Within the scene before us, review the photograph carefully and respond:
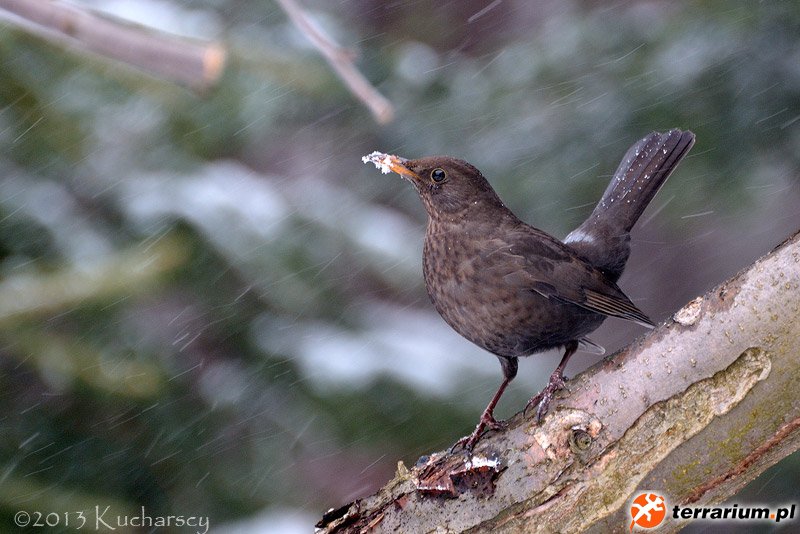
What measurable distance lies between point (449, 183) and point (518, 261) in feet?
1.25

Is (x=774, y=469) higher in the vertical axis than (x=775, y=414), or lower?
higher

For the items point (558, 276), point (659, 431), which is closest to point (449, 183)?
point (558, 276)

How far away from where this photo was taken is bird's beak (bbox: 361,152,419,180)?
2.73 metres

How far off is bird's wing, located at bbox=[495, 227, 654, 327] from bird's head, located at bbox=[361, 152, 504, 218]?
0.19m

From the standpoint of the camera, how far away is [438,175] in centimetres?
297

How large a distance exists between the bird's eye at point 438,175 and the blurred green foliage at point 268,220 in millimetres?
1070

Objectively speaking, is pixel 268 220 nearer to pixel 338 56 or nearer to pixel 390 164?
pixel 390 164

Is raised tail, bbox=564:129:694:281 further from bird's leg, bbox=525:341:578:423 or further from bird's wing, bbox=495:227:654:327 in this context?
bird's leg, bbox=525:341:578:423

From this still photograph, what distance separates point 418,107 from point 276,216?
1.02 m

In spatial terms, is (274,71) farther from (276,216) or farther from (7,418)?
(7,418)

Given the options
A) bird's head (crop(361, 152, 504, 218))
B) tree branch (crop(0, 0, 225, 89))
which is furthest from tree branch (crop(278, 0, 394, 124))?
bird's head (crop(361, 152, 504, 218))

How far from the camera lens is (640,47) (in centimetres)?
446

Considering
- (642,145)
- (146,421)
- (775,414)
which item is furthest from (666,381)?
(146,421)

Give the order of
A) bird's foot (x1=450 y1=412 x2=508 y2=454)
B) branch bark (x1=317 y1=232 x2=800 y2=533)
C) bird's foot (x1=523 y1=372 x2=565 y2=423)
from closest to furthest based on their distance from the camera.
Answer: branch bark (x1=317 y1=232 x2=800 y2=533) < bird's foot (x1=523 y1=372 x2=565 y2=423) < bird's foot (x1=450 y1=412 x2=508 y2=454)
